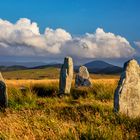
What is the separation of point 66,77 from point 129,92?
1456cm

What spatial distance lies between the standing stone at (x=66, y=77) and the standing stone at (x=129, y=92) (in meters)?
11.9

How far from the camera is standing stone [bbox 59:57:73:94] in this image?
3191 cm

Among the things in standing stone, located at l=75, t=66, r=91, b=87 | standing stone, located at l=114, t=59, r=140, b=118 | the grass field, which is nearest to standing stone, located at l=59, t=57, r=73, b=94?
standing stone, located at l=75, t=66, r=91, b=87

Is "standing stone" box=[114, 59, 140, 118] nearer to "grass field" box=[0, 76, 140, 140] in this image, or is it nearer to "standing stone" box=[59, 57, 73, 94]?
"grass field" box=[0, 76, 140, 140]

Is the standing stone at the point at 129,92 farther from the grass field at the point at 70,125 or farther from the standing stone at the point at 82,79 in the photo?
the standing stone at the point at 82,79

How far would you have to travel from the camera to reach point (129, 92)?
19.2 metres

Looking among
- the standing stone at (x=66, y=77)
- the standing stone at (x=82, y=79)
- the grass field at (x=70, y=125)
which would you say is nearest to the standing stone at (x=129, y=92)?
the grass field at (x=70, y=125)

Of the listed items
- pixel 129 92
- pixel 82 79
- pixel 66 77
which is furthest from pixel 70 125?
pixel 82 79

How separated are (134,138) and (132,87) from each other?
18.4ft

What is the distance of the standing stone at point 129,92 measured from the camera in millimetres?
18750

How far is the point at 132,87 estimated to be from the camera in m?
19.3

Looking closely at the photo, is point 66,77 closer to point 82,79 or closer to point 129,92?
point 82,79

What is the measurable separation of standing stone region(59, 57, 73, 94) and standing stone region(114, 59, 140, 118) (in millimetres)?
11858

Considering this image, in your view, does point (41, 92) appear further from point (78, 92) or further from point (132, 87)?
point (132, 87)
